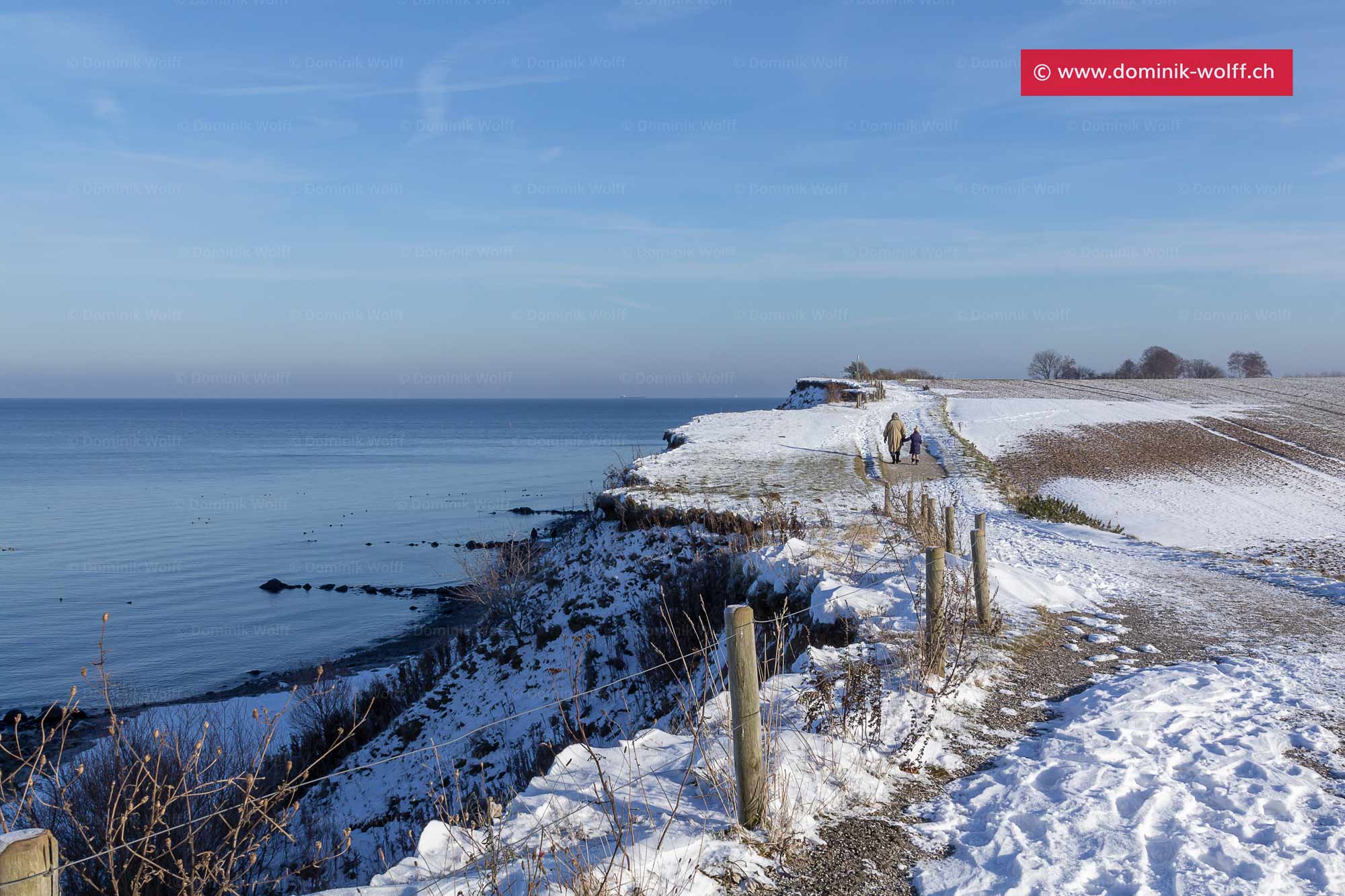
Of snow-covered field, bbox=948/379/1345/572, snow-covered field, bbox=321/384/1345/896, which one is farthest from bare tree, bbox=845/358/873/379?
snow-covered field, bbox=321/384/1345/896

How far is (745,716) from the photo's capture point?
16.2ft

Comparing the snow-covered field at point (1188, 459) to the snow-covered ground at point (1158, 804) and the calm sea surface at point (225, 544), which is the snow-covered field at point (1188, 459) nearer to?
the snow-covered ground at point (1158, 804)

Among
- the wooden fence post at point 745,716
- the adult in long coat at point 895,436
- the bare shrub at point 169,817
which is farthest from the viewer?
the adult in long coat at point 895,436

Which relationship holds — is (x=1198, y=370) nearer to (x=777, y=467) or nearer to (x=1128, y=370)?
(x=1128, y=370)

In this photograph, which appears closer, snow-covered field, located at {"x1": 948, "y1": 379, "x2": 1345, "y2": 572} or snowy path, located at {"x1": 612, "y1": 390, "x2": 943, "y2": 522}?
snowy path, located at {"x1": 612, "y1": 390, "x2": 943, "y2": 522}

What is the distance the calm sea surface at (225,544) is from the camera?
2002 cm

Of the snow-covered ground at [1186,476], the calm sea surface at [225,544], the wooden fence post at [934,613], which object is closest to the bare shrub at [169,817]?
the wooden fence post at [934,613]

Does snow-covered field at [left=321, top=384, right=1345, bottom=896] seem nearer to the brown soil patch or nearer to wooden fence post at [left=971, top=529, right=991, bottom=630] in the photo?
the brown soil patch

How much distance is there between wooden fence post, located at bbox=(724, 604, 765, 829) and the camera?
4.86 meters

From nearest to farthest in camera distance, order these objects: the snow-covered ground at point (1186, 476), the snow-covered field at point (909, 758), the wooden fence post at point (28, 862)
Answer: the wooden fence post at point (28, 862) < the snow-covered field at point (909, 758) < the snow-covered ground at point (1186, 476)

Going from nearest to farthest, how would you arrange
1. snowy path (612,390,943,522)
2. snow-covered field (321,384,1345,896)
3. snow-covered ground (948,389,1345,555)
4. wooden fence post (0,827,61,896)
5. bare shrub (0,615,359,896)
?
wooden fence post (0,827,61,896), snow-covered field (321,384,1345,896), bare shrub (0,615,359,896), snow-covered ground (948,389,1345,555), snowy path (612,390,943,522)

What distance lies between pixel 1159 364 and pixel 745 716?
493ft

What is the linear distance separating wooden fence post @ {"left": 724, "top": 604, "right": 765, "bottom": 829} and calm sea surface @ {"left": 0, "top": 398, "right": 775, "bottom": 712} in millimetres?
16679

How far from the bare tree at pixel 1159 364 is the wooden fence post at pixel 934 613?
144775mm
